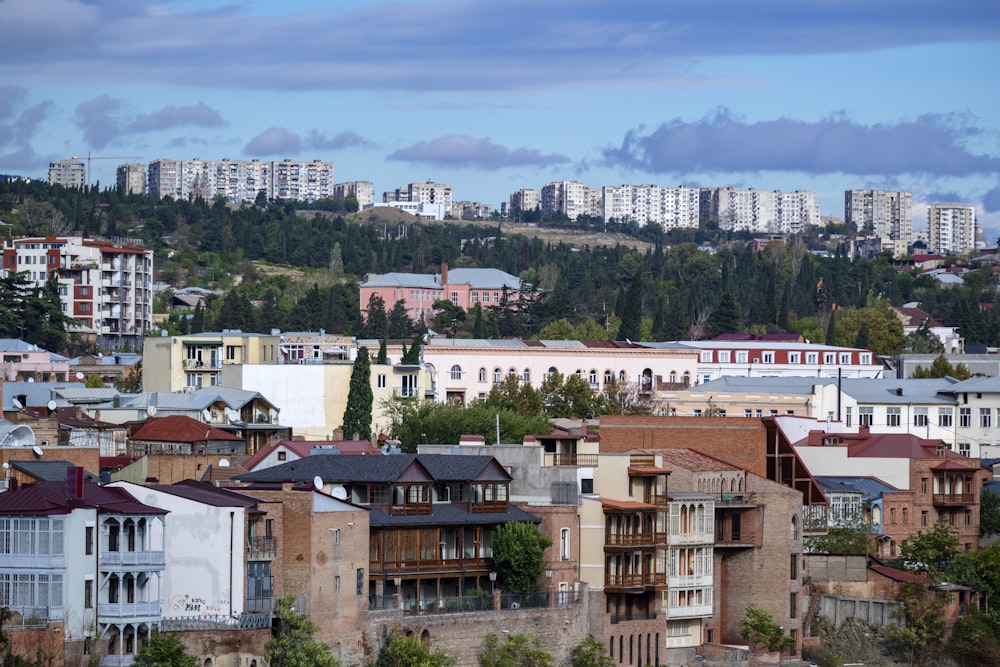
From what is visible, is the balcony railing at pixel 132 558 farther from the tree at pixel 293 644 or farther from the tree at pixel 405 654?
the tree at pixel 405 654

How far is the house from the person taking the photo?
53656 mm

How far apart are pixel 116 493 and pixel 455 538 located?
38.2 ft

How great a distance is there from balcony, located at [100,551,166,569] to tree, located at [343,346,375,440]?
50.2 metres

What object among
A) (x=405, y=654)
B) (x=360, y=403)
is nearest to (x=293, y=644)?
(x=405, y=654)

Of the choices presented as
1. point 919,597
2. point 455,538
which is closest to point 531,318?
point 919,597

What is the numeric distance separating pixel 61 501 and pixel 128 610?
10.5 ft

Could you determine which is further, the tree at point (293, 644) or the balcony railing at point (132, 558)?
the tree at point (293, 644)

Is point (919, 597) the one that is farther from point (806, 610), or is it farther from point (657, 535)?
point (657, 535)

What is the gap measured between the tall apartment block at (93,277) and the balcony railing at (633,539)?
4091 inches

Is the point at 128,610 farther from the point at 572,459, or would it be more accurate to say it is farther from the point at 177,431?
the point at 177,431

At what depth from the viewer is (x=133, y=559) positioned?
55.4 metres

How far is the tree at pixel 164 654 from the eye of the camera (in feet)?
176

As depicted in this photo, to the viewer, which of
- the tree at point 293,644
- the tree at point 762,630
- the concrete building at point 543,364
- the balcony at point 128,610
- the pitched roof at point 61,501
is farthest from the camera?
the concrete building at point 543,364

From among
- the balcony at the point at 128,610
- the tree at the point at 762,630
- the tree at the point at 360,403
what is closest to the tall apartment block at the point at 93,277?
the tree at the point at 360,403
